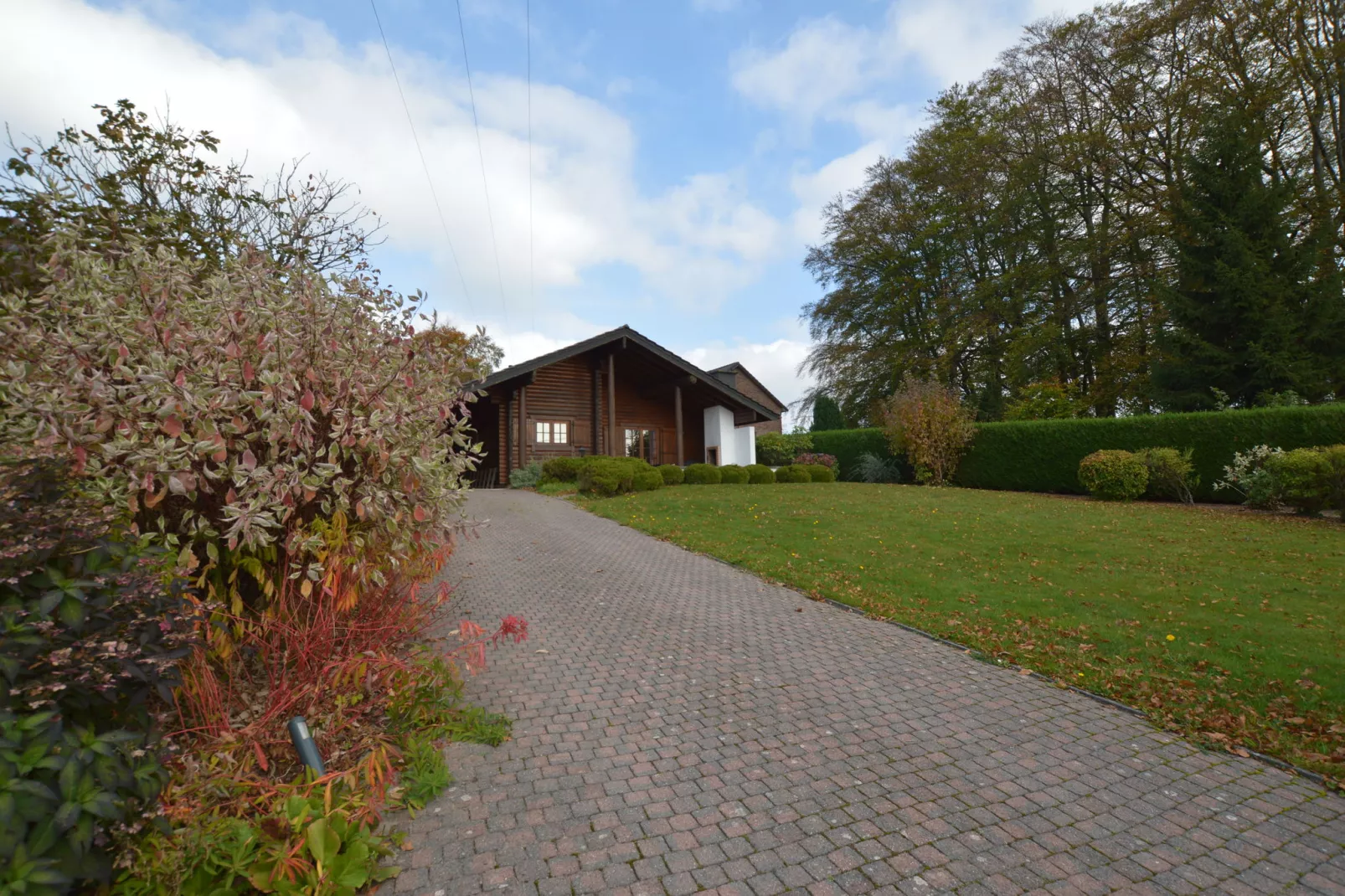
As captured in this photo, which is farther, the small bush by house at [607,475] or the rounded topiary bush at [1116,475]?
the small bush by house at [607,475]

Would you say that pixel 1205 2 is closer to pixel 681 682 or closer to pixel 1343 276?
pixel 1343 276

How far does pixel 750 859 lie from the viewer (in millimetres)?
2512

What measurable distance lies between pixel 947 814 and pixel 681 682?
205 centimetres

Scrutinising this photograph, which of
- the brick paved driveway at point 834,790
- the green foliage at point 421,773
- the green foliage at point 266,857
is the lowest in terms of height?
the brick paved driveway at point 834,790

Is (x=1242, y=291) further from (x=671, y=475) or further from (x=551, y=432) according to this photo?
(x=551, y=432)

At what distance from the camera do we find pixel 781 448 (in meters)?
28.4

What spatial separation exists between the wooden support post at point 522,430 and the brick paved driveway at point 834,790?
618 inches

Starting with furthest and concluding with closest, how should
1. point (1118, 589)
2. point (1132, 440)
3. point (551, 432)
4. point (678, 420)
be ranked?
point (678, 420) < point (551, 432) < point (1132, 440) < point (1118, 589)

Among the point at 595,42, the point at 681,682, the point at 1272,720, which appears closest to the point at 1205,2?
the point at 595,42

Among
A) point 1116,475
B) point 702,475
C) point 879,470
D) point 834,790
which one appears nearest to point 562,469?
point 702,475

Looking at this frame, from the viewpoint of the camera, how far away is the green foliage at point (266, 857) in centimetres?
215

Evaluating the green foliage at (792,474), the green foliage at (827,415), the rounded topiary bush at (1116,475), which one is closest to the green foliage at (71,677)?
the rounded topiary bush at (1116,475)

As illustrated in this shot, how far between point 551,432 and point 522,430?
1.48 metres

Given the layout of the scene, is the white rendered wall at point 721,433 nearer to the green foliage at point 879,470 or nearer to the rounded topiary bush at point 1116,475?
the green foliage at point 879,470
